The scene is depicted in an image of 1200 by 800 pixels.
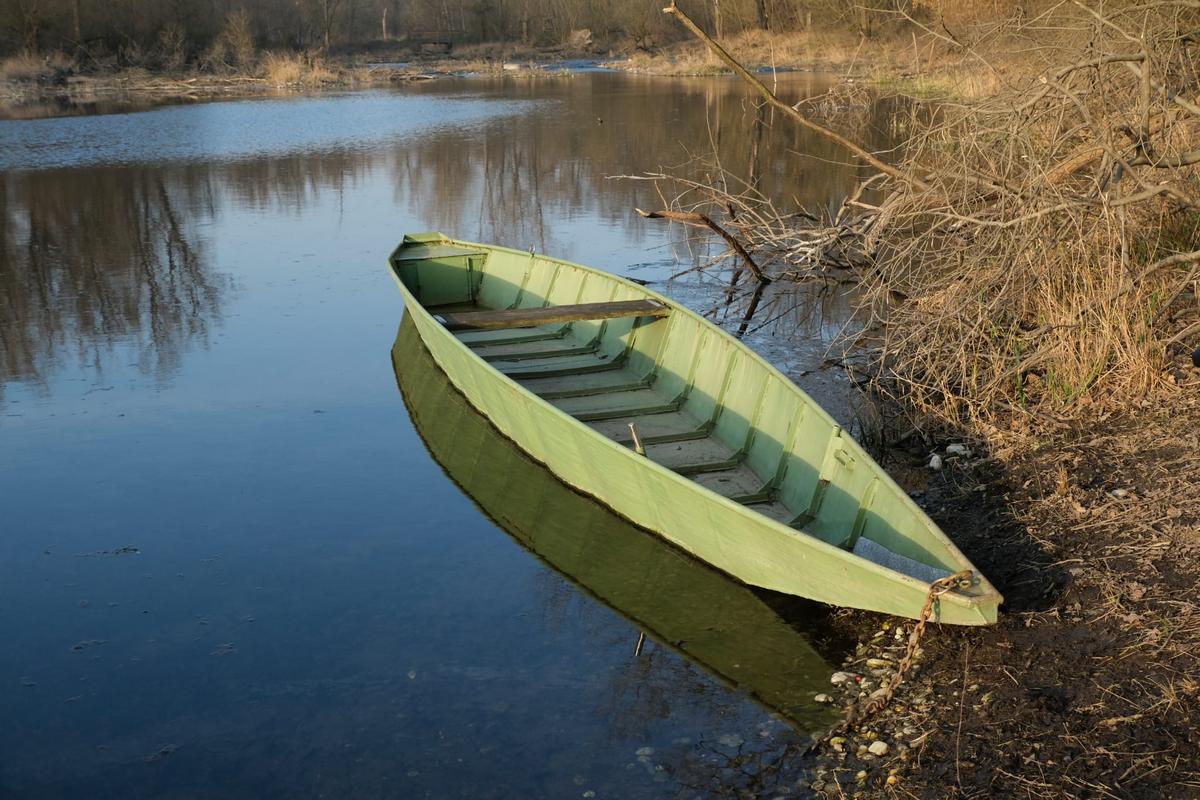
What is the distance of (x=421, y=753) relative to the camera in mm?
4477

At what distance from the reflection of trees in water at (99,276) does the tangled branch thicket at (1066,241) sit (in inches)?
258

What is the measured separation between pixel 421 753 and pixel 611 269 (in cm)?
869

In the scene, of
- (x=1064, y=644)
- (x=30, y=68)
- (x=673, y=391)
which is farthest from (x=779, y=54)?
(x=1064, y=644)

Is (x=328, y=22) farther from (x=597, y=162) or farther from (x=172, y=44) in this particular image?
(x=597, y=162)

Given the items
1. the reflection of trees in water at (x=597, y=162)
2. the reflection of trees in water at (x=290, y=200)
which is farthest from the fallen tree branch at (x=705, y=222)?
the reflection of trees in water at (x=597, y=162)

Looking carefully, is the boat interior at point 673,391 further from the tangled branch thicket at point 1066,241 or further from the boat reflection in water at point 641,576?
the tangled branch thicket at point 1066,241

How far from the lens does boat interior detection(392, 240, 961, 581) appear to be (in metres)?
5.27

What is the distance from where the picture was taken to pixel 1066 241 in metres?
6.96

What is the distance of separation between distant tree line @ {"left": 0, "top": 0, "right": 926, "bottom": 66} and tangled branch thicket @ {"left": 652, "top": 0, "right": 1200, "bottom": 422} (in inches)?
928

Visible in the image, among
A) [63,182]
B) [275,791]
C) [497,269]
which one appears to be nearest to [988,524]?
[275,791]

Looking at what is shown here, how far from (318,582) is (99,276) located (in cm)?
855

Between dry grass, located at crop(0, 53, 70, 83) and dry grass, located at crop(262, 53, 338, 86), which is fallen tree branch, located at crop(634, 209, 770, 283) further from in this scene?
dry grass, located at crop(0, 53, 70, 83)

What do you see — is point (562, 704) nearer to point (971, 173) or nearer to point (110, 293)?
point (971, 173)

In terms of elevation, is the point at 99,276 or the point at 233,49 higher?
the point at 233,49
